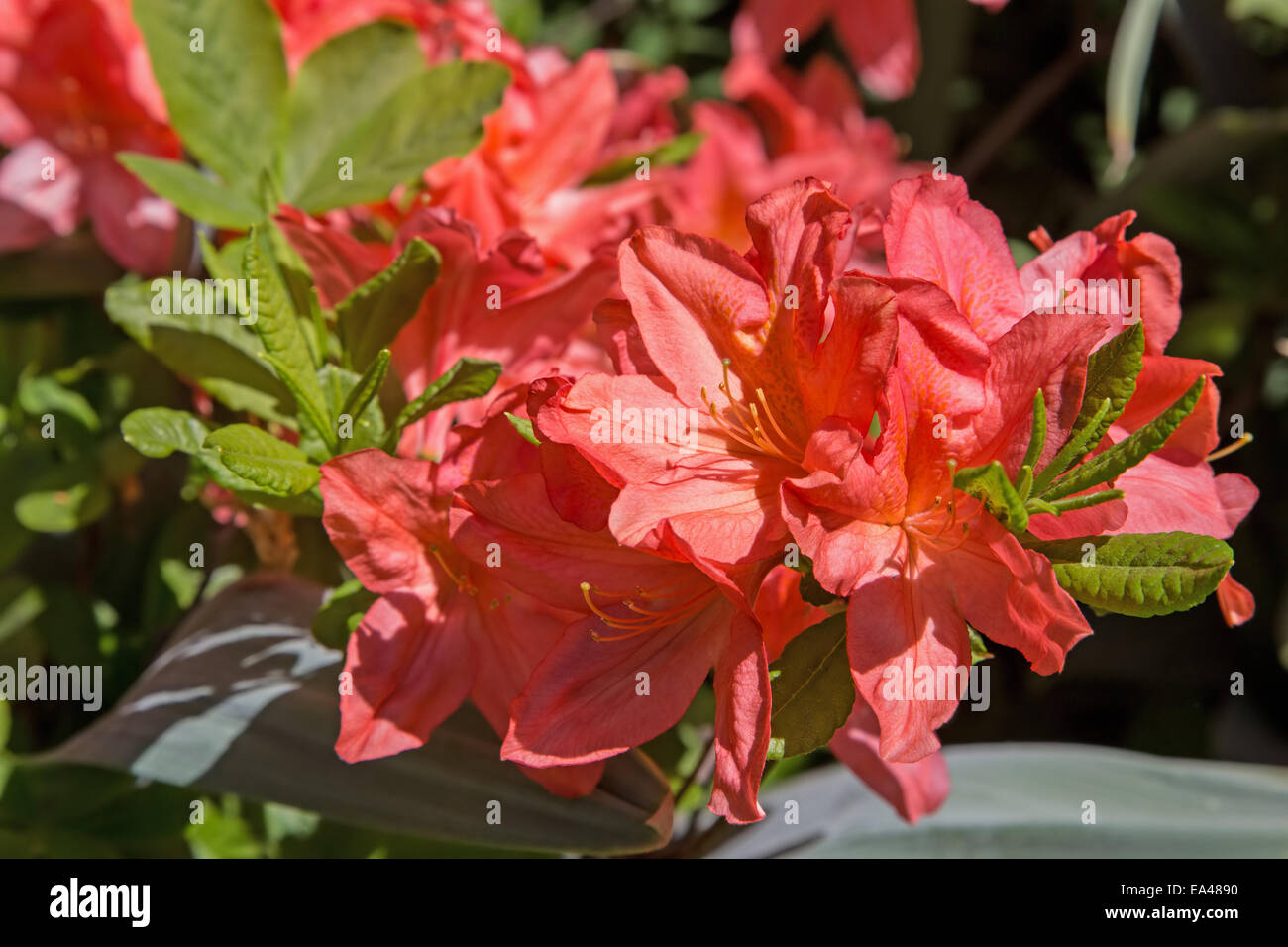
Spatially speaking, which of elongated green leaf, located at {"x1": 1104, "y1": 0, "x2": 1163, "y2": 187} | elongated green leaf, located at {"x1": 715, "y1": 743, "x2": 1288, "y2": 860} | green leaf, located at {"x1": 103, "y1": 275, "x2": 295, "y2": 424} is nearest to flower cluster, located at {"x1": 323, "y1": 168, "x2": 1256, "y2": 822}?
green leaf, located at {"x1": 103, "y1": 275, "x2": 295, "y2": 424}

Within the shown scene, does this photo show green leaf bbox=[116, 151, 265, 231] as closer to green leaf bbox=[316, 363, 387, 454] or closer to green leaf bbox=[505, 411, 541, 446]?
green leaf bbox=[316, 363, 387, 454]

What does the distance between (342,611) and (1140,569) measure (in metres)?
0.34

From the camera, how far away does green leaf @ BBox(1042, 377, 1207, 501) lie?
0.37 metres

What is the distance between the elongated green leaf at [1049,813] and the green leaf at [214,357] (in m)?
0.35

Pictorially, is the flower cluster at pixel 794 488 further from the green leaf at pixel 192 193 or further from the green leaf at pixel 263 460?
the green leaf at pixel 192 193

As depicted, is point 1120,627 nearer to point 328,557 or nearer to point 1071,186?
point 1071,186

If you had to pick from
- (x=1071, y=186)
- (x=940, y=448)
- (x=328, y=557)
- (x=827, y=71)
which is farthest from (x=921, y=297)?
(x=1071, y=186)

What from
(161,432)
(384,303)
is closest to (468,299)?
(384,303)

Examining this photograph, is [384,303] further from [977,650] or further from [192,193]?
[977,650]

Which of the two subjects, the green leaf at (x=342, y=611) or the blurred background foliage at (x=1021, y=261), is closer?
the green leaf at (x=342, y=611)

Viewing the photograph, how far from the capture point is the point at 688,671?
0.43 metres

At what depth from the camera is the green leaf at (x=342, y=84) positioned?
2.04 ft

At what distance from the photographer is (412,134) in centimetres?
58

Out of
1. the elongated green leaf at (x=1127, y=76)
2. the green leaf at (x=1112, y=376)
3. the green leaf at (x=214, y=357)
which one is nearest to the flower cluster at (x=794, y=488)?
the green leaf at (x=1112, y=376)
